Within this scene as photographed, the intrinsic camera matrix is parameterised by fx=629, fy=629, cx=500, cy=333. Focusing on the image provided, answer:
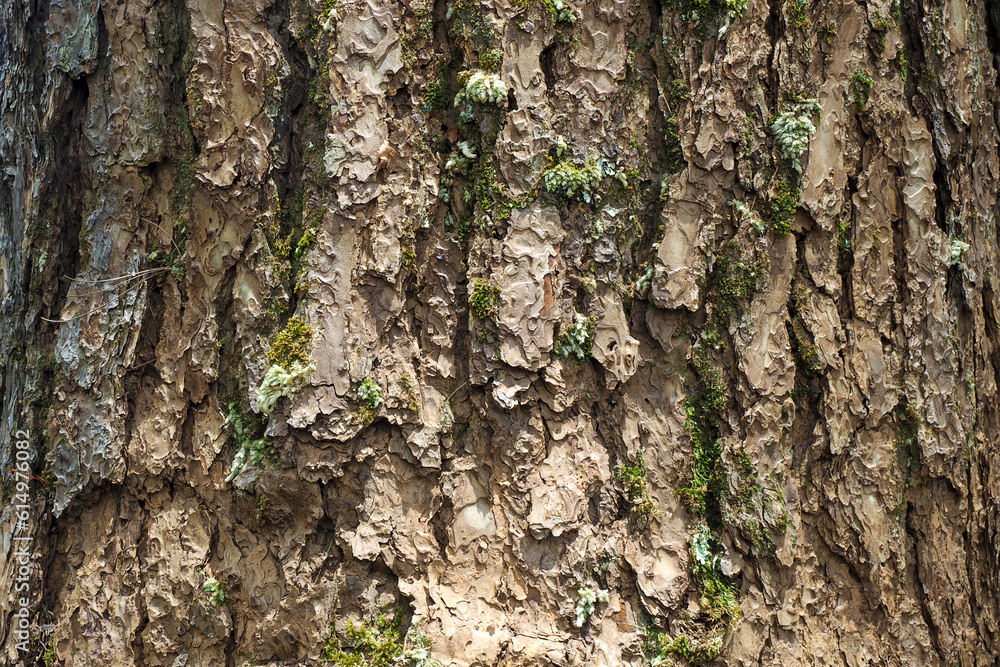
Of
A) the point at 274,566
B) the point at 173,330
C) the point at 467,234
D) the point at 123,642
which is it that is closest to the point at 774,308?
the point at 467,234

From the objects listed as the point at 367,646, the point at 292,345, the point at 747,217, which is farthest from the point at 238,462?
the point at 747,217

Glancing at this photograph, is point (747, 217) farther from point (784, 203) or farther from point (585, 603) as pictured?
point (585, 603)

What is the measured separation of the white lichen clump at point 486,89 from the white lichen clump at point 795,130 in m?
0.86

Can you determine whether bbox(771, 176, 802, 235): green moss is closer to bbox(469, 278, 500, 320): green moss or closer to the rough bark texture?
the rough bark texture

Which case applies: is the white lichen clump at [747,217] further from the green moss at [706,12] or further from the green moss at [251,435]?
the green moss at [251,435]

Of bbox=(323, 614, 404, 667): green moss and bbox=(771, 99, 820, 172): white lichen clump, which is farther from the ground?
bbox=(771, 99, 820, 172): white lichen clump

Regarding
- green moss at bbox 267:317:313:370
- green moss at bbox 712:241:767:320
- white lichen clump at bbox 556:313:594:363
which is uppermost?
green moss at bbox 712:241:767:320

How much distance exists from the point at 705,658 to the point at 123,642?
72.0 inches

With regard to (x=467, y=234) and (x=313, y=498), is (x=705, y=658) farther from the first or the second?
(x=467, y=234)

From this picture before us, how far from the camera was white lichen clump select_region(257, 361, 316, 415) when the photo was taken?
1893 mm

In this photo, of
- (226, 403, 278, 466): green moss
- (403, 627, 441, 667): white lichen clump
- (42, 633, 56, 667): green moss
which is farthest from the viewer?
(42, 633, 56, 667): green moss

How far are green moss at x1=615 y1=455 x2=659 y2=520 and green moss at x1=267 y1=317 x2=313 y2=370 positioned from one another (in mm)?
1034

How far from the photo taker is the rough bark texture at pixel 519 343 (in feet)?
6.31

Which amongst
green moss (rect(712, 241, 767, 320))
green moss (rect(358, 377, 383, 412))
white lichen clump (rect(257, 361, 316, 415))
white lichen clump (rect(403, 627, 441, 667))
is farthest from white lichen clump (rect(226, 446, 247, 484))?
green moss (rect(712, 241, 767, 320))
